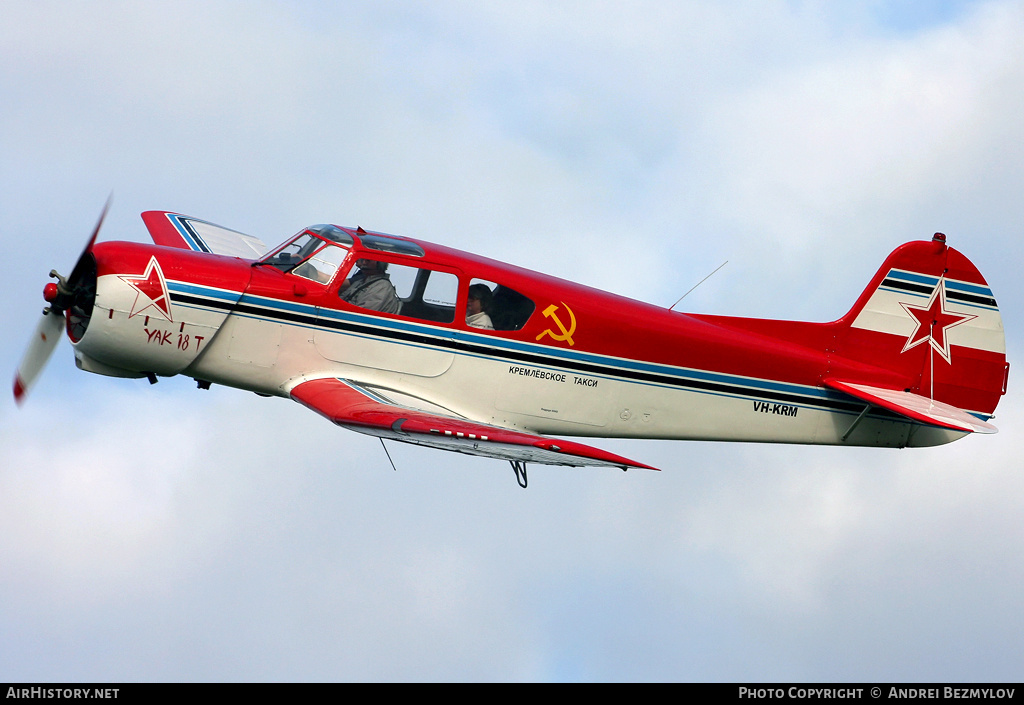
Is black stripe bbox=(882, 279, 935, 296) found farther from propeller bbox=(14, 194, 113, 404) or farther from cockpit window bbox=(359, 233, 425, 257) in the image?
propeller bbox=(14, 194, 113, 404)

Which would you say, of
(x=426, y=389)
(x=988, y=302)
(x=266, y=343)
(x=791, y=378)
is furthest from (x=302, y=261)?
(x=988, y=302)

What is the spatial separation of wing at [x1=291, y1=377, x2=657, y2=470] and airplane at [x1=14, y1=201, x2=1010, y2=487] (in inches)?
1.6

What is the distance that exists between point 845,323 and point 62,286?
9305 mm

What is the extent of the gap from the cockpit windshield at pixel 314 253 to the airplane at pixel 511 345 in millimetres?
20

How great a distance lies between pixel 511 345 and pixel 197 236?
5196mm

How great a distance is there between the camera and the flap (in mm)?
15680

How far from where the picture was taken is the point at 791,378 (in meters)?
14.3

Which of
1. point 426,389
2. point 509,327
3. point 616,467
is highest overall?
point 509,327

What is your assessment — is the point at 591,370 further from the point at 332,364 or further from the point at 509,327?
the point at 332,364

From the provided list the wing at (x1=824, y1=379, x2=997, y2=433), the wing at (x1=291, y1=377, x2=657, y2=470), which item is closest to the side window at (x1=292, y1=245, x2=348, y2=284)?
the wing at (x1=291, y1=377, x2=657, y2=470)

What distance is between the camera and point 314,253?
13273 millimetres

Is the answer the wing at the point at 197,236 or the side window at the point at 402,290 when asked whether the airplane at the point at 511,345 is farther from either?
the wing at the point at 197,236

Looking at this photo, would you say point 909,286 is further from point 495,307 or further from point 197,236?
point 197,236

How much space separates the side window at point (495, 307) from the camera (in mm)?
13383
